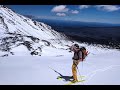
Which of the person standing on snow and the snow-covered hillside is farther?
the snow-covered hillside

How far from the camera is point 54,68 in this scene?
5.14 meters

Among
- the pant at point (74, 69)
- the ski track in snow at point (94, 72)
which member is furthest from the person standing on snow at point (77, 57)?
the ski track in snow at point (94, 72)

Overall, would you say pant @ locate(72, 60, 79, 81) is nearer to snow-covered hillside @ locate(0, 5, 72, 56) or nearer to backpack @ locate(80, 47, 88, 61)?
backpack @ locate(80, 47, 88, 61)

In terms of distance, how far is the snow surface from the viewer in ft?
16.3

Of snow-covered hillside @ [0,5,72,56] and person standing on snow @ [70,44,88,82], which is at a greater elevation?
snow-covered hillside @ [0,5,72,56]

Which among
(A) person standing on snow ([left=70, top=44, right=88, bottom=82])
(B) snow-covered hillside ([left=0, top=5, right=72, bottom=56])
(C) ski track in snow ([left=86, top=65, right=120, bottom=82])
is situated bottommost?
(C) ski track in snow ([left=86, top=65, right=120, bottom=82])

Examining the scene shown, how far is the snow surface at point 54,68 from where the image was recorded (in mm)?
4953

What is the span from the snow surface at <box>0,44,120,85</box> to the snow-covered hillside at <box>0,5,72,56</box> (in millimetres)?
117

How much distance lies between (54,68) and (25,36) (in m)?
0.79

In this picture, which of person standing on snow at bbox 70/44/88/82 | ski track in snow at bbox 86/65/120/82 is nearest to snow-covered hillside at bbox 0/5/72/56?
person standing on snow at bbox 70/44/88/82

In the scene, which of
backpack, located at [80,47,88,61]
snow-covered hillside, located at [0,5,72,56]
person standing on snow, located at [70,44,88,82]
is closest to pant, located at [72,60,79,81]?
person standing on snow, located at [70,44,88,82]

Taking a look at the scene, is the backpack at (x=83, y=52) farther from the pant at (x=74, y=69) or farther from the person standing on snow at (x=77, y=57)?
the pant at (x=74, y=69)

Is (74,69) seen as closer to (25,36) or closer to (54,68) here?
(54,68)
